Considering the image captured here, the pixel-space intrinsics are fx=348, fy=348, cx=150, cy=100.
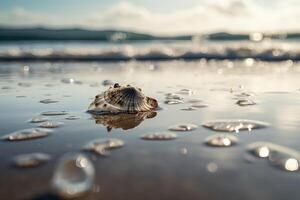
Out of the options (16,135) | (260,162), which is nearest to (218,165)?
(260,162)

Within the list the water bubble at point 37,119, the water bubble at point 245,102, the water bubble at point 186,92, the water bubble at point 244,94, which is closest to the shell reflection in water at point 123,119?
the water bubble at point 37,119

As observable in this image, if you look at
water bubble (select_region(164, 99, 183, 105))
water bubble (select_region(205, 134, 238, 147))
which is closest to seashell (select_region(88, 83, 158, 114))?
water bubble (select_region(164, 99, 183, 105))

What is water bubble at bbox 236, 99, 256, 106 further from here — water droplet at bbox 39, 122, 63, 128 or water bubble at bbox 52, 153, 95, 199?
water bubble at bbox 52, 153, 95, 199

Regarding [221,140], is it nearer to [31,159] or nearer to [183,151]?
[183,151]

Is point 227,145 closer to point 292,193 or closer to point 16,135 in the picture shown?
point 292,193

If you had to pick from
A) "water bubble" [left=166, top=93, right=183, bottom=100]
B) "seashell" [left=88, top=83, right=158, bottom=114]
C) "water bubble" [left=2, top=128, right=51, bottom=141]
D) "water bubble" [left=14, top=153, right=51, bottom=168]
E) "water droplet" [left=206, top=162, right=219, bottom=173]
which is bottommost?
"water droplet" [left=206, top=162, right=219, bottom=173]
